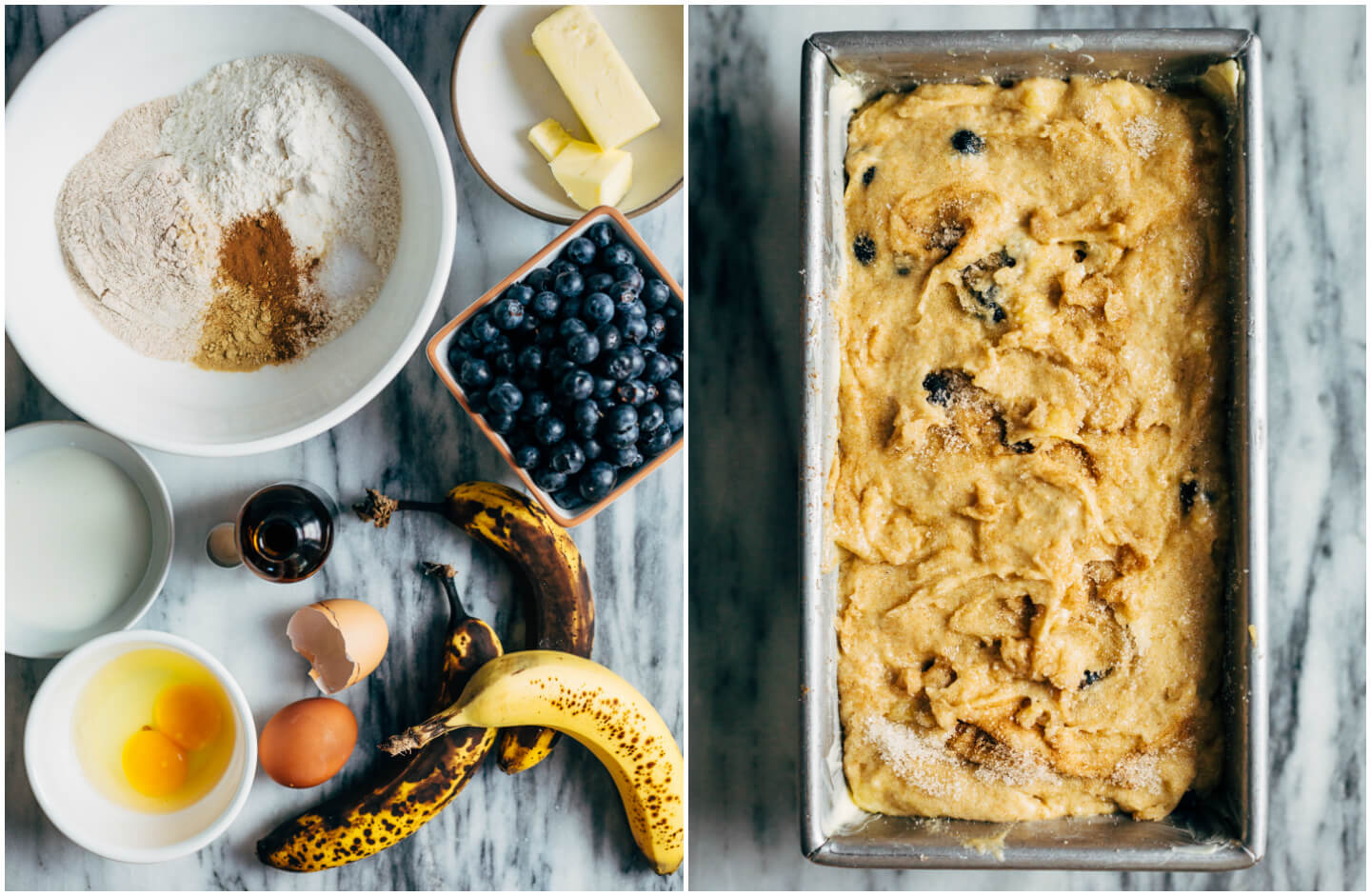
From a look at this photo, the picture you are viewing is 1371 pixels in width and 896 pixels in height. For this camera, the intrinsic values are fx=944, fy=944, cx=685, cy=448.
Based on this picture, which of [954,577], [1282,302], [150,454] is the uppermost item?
[1282,302]

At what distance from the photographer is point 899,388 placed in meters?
1.20

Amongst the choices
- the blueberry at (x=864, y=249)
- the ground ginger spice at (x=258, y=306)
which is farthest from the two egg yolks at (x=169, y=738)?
the blueberry at (x=864, y=249)

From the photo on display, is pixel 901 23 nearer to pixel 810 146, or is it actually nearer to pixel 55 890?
pixel 810 146

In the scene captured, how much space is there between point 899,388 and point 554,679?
58 cm

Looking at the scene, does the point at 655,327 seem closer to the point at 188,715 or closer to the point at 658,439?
the point at 658,439

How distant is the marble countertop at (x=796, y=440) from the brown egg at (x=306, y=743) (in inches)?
18.9

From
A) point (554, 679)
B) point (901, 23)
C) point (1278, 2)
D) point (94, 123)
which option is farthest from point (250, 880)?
point (1278, 2)

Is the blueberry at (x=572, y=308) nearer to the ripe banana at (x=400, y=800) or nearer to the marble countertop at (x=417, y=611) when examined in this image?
the marble countertop at (x=417, y=611)

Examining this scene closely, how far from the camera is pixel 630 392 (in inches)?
44.9

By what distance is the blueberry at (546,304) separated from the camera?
1.15 metres

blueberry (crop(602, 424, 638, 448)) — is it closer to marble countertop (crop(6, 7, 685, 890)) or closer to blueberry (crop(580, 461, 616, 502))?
blueberry (crop(580, 461, 616, 502))

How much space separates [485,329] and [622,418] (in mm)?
202

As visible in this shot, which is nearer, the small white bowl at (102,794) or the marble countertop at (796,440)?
the small white bowl at (102,794)

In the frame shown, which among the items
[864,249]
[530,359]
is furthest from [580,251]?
[864,249]
